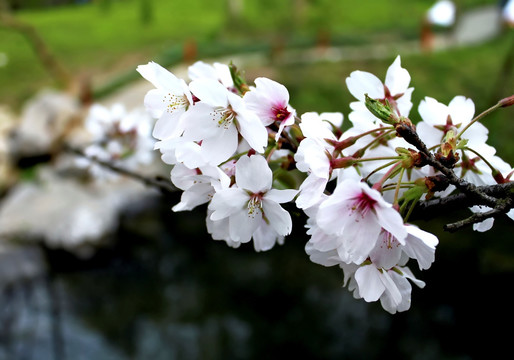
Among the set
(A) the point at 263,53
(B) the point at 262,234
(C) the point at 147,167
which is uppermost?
(B) the point at 262,234

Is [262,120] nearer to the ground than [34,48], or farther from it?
farther from it

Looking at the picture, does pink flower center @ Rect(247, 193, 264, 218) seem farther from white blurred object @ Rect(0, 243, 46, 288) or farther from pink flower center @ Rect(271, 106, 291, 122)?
white blurred object @ Rect(0, 243, 46, 288)

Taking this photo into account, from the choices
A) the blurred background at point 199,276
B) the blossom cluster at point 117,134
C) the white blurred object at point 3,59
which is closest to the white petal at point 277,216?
the blossom cluster at point 117,134

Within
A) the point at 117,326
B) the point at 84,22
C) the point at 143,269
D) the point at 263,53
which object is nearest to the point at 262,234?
the point at 117,326

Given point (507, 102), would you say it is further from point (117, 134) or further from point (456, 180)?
point (117, 134)

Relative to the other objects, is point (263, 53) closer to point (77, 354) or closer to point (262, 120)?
point (77, 354)

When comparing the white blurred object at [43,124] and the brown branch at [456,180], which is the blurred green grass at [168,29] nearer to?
the white blurred object at [43,124]

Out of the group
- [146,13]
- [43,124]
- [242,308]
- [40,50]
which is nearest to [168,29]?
[146,13]
